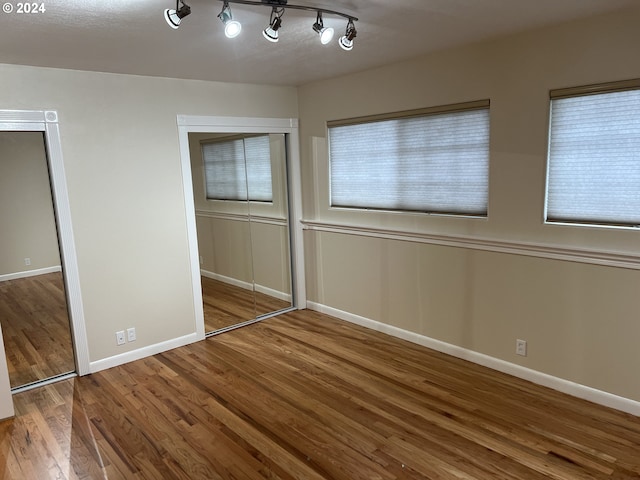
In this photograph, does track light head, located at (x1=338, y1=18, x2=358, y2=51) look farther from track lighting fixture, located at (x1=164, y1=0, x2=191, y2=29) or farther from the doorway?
the doorway

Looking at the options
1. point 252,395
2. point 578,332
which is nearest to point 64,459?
point 252,395

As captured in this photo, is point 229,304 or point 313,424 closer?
point 313,424

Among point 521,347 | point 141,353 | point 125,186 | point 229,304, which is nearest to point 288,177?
point 229,304

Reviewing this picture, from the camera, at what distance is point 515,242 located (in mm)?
3191

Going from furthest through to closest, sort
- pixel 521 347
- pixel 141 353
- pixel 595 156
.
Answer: pixel 141 353, pixel 521 347, pixel 595 156

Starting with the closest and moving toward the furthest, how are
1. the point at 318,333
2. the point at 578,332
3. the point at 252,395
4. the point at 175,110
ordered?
the point at 578,332 → the point at 252,395 → the point at 175,110 → the point at 318,333

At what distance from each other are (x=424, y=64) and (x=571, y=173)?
1.40 metres

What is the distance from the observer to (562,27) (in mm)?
2822

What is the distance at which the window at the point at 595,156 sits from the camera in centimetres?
268

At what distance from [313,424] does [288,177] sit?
8.86 ft

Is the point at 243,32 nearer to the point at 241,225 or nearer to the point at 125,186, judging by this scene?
the point at 125,186

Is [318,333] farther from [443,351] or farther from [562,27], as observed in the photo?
[562,27]

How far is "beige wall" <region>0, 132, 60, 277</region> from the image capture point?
3.27m

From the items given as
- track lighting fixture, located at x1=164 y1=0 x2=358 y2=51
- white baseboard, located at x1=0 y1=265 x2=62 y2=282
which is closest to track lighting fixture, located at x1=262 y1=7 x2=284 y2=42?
track lighting fixture, located at x1=164 y1=0 x2=358 y2=51
